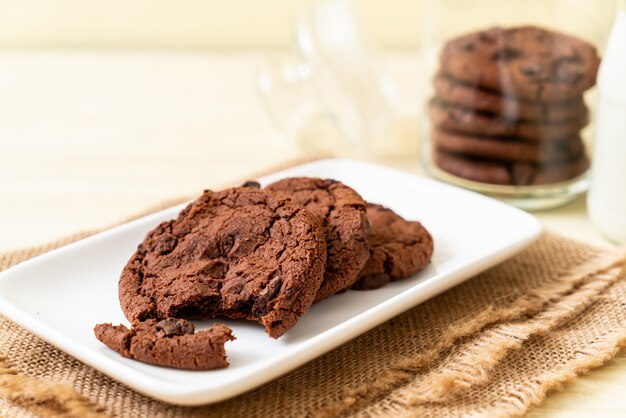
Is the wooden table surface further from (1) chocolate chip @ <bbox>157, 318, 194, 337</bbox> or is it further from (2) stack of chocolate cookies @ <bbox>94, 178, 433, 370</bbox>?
(1) chocolate chip @ <bbox>157, 318, 194, 337</bbox>

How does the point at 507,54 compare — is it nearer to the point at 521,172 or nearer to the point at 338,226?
the point at 521,172

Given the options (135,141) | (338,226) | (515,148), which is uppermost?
(338,226)

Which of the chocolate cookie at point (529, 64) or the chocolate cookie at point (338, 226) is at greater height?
the chocolate cookie at point (529, 64)

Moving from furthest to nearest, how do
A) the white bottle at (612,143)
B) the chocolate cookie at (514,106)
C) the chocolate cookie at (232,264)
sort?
1. the chocolate cookie at (514,106)
2. the white bottle at (612,143)
3. the chocolate cookie at (232,264)

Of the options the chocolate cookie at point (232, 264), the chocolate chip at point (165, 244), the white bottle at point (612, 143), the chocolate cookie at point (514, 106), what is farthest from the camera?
the chocolate cookie at point (514, 106)

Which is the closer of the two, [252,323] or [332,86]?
[252,323]

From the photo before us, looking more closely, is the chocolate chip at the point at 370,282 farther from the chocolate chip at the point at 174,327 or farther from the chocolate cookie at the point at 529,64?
the chocolate cookie at the point at 529,64

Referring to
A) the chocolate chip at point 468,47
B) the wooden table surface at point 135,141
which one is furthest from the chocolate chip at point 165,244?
the chocolate chip at point 468,47

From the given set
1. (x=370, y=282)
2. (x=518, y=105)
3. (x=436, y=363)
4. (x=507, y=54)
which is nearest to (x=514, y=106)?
(x=518, y=105)
